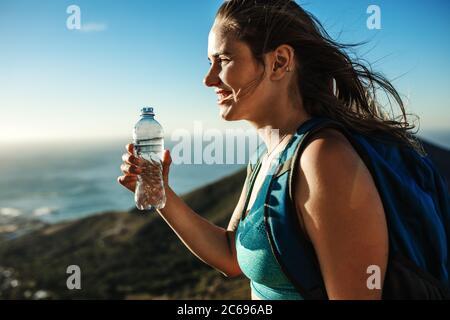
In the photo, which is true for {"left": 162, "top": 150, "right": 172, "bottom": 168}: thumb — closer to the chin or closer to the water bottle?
the water bottle

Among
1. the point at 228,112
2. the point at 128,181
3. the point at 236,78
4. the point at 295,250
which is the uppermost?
the point at 236,78

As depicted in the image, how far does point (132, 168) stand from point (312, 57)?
1102mm

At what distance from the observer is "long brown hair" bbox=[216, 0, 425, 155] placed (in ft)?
7.18

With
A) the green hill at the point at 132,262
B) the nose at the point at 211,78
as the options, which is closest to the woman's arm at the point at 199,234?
the nose at the point at 211,78

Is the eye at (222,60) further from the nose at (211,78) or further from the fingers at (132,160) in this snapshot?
the fingers at (132,160)

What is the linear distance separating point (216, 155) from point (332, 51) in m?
0.92

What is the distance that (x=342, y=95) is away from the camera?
97.7 inches

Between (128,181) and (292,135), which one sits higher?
(292,135)

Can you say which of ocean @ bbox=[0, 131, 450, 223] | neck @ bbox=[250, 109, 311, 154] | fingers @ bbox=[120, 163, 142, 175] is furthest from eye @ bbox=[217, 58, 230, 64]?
ocean @ bbox=[0, 131, 450, 223]

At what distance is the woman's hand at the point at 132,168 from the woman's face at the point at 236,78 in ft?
1.74

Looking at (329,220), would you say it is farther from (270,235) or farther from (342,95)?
(342,95)

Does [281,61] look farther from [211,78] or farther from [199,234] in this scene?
[199,234]

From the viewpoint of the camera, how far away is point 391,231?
1711mm

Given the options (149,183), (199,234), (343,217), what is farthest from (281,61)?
(199,234)
